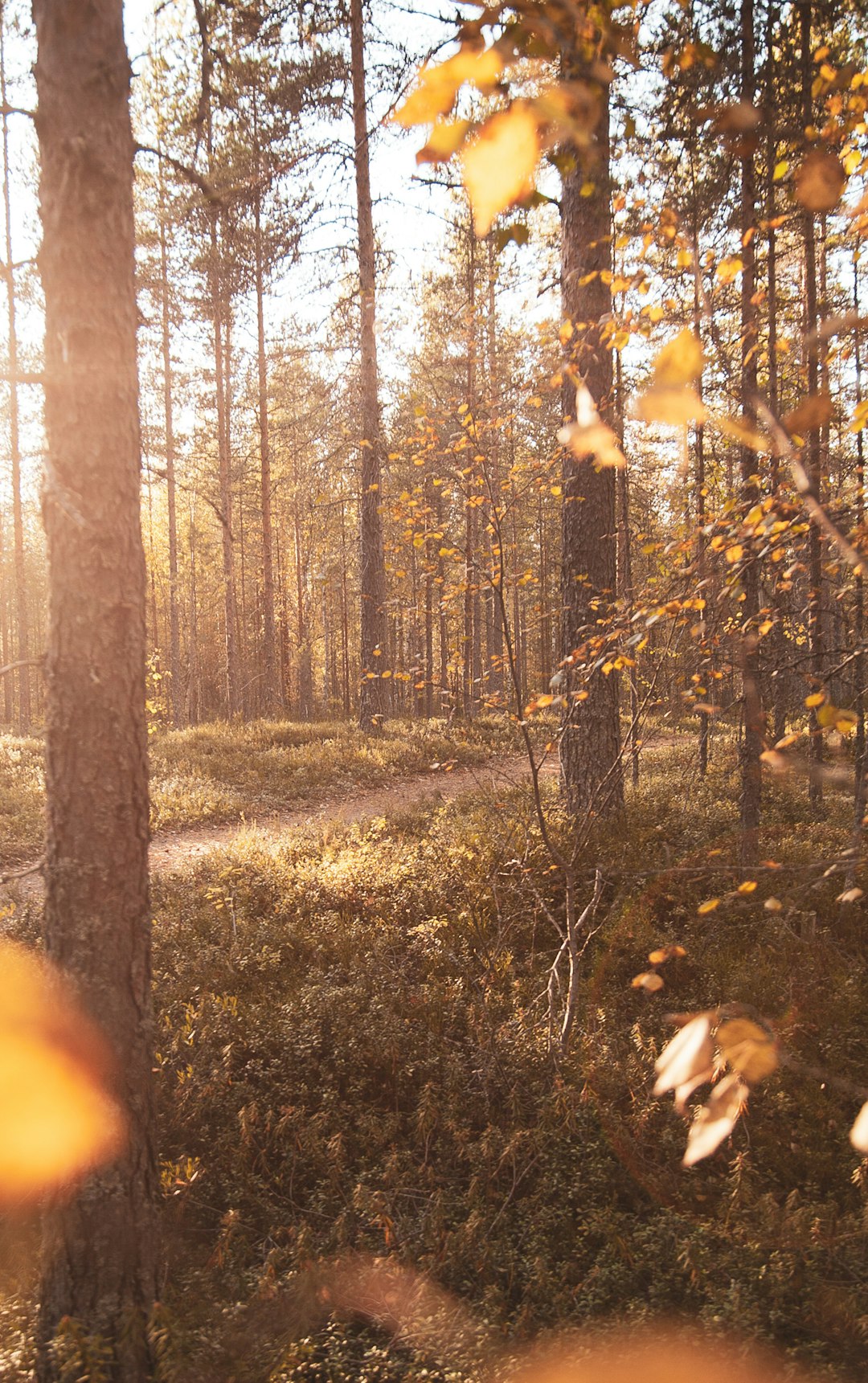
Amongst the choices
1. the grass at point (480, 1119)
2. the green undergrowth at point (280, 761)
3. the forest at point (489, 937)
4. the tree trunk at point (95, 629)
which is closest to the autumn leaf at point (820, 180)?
the forest at point (489, 937)

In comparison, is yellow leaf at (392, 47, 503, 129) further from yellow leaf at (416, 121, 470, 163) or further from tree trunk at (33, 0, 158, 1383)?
tree trunk at (33, 0, 158, 1383)

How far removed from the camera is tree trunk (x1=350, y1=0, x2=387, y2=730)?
13761mm

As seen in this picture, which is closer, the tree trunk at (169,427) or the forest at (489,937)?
the forest at (489,937)

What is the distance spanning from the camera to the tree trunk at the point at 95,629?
3.10 m

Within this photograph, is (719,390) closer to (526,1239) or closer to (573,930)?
(573,930)

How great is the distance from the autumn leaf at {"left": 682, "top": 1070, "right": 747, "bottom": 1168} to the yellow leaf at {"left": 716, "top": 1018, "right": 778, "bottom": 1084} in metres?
0.03

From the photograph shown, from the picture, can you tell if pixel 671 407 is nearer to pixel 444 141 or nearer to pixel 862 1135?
pixel 444 141

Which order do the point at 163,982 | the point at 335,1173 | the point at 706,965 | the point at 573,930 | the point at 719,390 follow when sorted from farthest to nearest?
the point at 719,390
the point at 706,965
the point at 163,982
the point at 573,930
the point at 335,1173

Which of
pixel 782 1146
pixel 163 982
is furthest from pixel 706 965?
pixel 163 982

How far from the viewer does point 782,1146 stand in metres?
4.50

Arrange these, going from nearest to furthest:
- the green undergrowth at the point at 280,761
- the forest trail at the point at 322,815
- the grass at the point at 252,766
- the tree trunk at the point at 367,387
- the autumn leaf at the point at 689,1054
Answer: the autumn leaf at the point at 689,1054
the forest trail at the point at 322,815
the grass at the point at 252,766
the green undergrowth at the point at 280,761
the tree trunk at the point at 367,387

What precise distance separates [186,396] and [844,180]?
2366 centimetres

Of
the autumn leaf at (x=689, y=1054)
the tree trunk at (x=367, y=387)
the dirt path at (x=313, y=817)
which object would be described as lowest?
the dirt path at (x=313, y=817)

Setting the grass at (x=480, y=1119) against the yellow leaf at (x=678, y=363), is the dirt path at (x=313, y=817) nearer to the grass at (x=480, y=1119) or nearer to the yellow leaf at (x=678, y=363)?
the grass at (x=480, y=1119)
